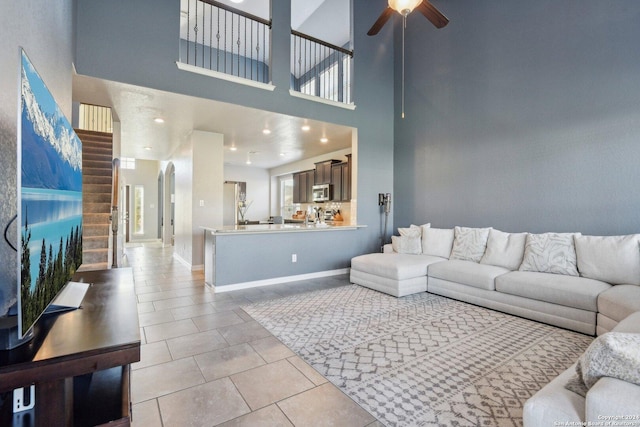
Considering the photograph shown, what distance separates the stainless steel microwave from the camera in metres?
7.14

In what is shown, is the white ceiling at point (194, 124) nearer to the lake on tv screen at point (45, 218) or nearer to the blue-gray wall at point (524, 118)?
the blue-gray wall at point (524, 118)

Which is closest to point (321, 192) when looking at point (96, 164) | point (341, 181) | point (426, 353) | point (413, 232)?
point (341, 181)

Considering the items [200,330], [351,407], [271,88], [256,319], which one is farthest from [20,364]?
[271,88]

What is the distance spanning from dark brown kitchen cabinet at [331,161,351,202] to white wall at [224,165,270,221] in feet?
13.4

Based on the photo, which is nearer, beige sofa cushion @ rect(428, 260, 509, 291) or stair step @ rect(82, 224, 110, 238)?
beige sofa cushion @ rect(428, 260, 509, 291)

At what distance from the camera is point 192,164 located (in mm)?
5453

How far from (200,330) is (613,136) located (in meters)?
4.86

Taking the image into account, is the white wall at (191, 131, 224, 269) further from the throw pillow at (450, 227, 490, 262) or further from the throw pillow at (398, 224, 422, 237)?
the throw pillow at (450, 227, 490, 262)

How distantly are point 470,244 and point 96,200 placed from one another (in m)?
6.07

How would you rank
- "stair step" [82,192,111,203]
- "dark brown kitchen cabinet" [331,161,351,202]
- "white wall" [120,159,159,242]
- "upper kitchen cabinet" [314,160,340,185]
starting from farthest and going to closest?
"white wall" [120,159,159,242] → "upper kitchen cabinet" [314,160,340,185] → "dark brown kitchen cabinet" [331,161,351,202] → "stair step" [82,192,111,203]

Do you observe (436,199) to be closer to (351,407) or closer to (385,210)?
(385,210)

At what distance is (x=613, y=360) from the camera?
101 centimetres

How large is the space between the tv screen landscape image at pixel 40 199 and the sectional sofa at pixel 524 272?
3435 mm

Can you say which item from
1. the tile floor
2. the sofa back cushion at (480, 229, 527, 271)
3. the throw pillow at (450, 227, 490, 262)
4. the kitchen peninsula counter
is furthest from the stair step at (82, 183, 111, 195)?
the sofa back cushion at (480, 229, 527, 271)
